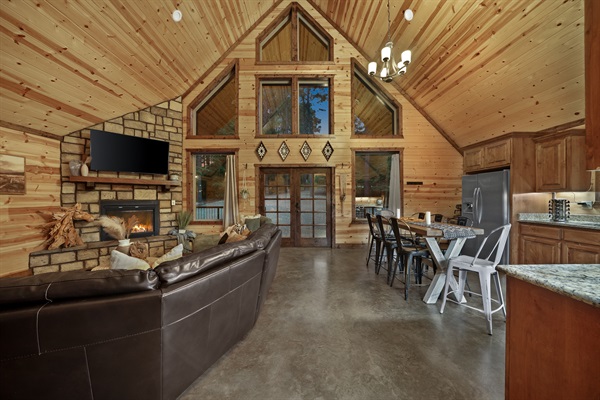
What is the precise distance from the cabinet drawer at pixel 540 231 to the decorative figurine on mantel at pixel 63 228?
22.5 feet

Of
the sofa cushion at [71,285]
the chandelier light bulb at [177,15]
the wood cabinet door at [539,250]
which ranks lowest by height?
the wood cabinet door at [539,250]

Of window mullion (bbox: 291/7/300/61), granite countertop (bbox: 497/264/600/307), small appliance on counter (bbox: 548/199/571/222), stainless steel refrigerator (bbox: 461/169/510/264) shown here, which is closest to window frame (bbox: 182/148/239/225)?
window mullion (bbox: 291/7/300/61)

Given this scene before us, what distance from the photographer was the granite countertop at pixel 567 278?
0.76 metres

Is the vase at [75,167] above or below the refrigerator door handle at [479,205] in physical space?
above

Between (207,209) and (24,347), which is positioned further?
(207,209)

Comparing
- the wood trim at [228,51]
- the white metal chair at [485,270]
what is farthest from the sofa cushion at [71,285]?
the wood trim at [228,51]

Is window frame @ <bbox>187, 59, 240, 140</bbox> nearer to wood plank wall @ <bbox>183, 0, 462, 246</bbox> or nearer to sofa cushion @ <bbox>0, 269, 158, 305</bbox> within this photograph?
wood plank wall @ <bbox>183, 0, 462, 246</bbox>

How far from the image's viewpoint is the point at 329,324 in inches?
85.6

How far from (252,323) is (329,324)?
2.31 ft

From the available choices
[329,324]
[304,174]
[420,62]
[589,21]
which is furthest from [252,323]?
[420,62]

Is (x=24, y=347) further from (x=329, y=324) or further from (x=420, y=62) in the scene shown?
(x=420, y=62)

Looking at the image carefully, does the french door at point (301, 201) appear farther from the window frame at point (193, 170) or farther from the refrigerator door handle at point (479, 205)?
the refrigerator door handle at point (479, 205)

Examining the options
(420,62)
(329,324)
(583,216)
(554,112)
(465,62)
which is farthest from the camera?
(420,62)

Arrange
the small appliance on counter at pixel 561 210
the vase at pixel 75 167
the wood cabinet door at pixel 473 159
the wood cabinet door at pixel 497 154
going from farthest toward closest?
1. the wood cabinet door at pixel 473 159
2. the vase at pixel 75 167
3. the wood cabinet door at pixel 497 154
4. the small appliance on counter at pixel 561 210
